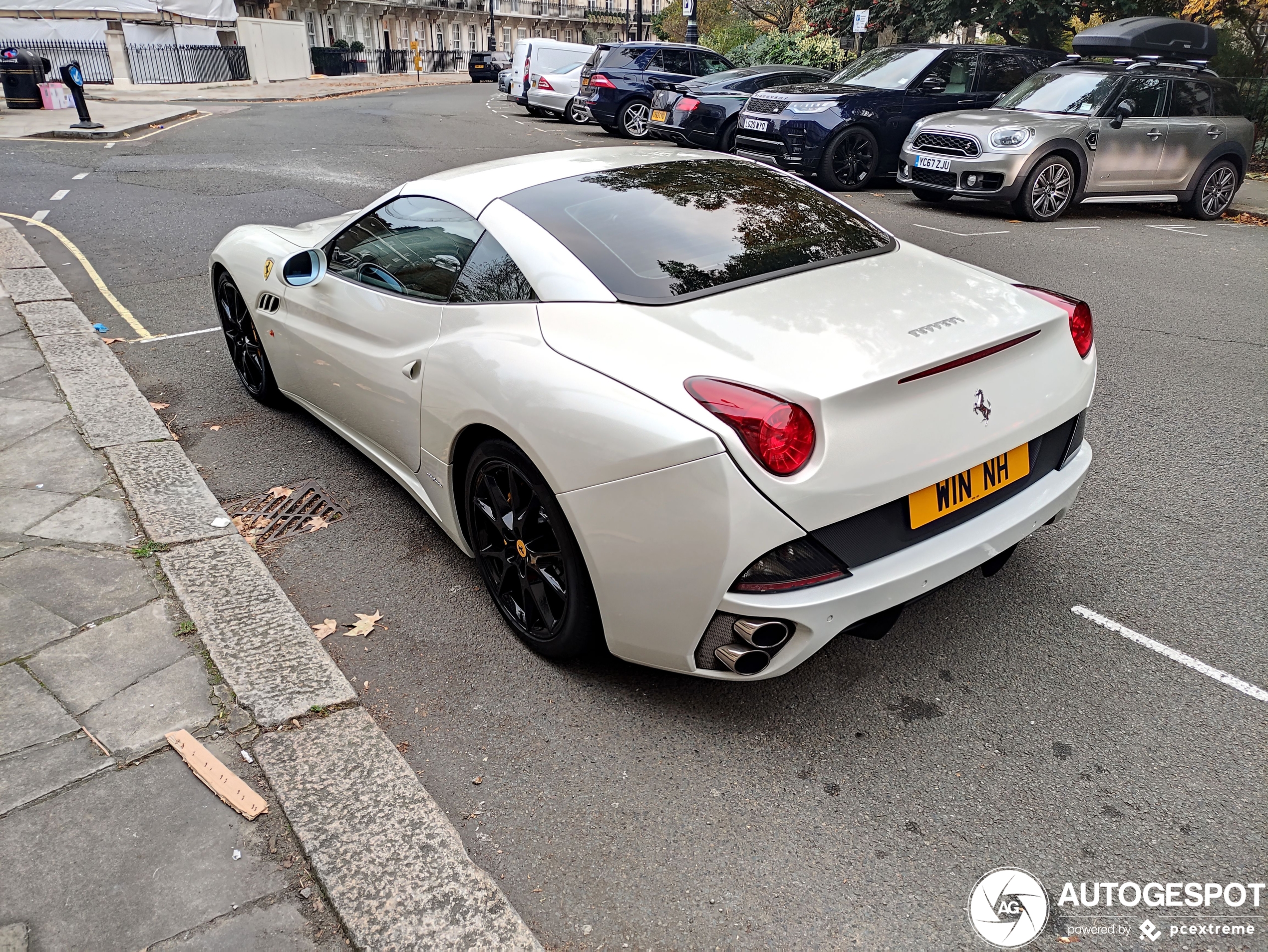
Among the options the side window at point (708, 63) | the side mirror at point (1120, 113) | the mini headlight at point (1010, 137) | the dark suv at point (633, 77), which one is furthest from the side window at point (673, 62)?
the side mirror at point (1120, 113)

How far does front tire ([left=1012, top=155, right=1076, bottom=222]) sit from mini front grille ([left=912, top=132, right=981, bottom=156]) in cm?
69

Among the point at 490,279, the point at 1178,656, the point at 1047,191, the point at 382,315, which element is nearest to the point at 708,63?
the point at 1047,191

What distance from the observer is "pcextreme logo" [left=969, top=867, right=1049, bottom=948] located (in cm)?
206

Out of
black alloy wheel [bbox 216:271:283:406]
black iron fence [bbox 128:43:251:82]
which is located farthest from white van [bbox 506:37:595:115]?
black iron fence [bbox 128:43:251:82]

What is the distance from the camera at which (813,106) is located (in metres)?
11.4

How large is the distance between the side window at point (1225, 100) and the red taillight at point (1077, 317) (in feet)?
33.3

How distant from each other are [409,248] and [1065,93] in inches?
381

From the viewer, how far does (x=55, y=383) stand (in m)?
5.21

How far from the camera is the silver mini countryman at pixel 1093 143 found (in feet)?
32.8

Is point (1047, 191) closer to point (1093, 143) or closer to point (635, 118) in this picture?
point (1093, 143)

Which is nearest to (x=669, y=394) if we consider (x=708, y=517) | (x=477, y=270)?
(x=708, y=517)

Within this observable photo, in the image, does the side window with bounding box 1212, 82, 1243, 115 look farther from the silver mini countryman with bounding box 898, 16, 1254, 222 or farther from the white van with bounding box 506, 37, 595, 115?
the white van with bounding box 506, 37, 595, 115

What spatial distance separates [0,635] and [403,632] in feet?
4.23

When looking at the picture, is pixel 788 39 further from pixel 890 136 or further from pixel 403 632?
pixel 403 632
